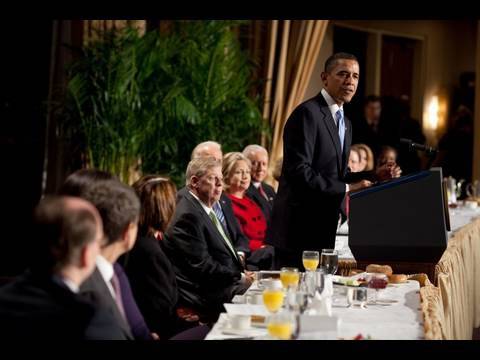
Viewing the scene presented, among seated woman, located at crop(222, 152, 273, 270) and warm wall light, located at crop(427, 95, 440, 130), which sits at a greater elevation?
warm wall light, located at crop(427, 95, 440, 130)

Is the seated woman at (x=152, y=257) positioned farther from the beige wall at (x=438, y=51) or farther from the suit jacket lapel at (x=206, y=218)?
the beige wall at (x=438, y=51)

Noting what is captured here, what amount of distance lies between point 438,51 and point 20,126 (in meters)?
7.29

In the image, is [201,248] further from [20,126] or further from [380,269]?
[20,126]

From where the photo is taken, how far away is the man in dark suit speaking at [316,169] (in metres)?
4.55

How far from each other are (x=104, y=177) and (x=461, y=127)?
9728mm

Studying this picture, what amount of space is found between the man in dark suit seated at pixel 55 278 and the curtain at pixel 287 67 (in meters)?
6.98

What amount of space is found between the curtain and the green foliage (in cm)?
86

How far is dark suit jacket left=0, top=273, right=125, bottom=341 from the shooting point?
2.43 m

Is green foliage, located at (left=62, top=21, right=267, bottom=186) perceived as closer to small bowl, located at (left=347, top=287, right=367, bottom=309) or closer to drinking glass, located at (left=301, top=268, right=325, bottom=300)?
small bowl, located at (left=347, top=287, right=367, bottom=309)

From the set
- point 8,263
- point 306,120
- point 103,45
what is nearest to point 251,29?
point 103,45

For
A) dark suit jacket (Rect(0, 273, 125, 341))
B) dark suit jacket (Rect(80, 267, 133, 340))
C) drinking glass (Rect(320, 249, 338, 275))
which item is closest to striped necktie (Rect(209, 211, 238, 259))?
drinking glass (Rect(320, 249, 338, 275))

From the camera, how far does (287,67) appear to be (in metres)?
9.66
